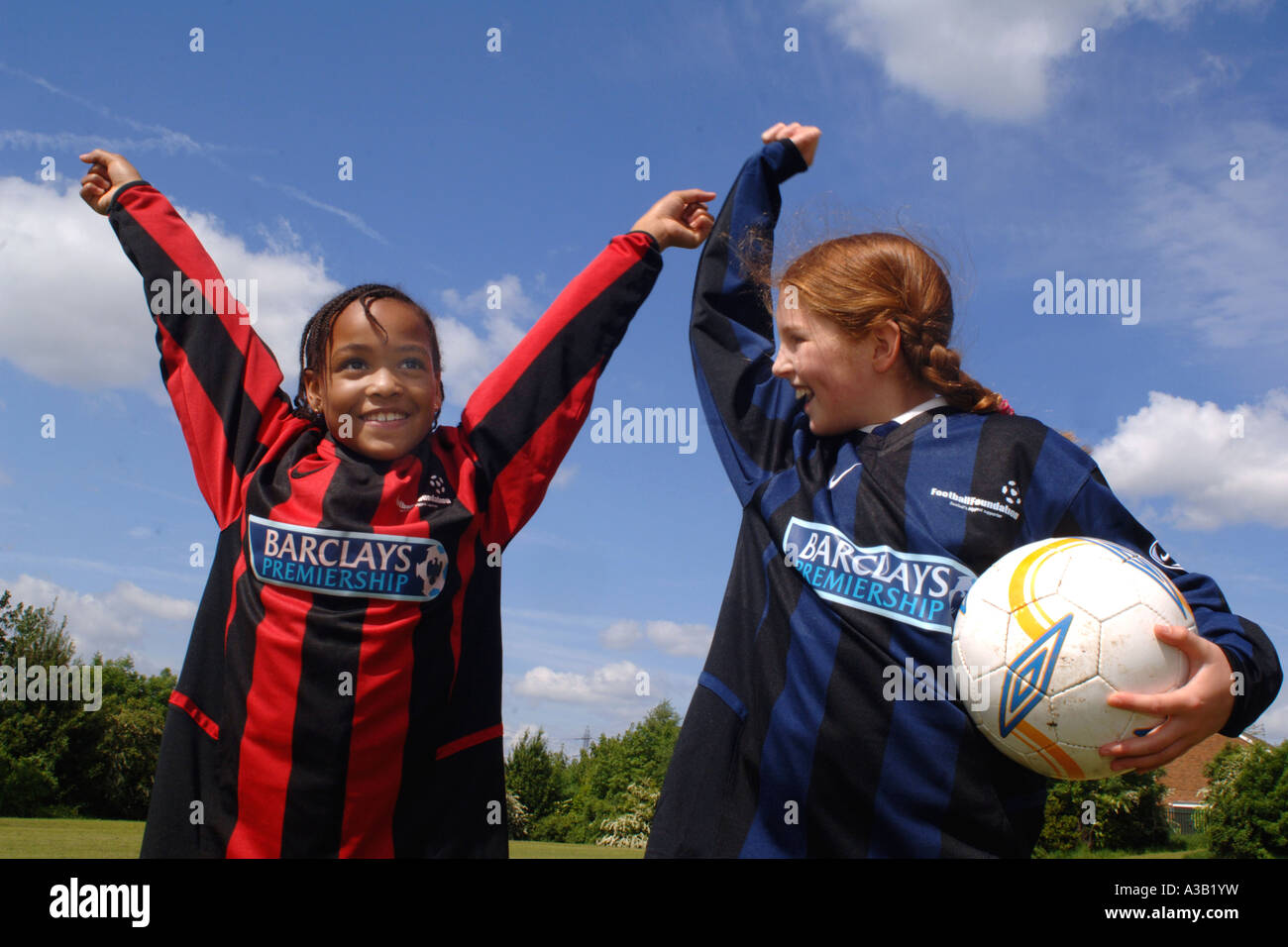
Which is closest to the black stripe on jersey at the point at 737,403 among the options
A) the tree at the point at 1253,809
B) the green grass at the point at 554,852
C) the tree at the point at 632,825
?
the green grass at the point at 554,852

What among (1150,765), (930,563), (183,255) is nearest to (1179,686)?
(1150,765)

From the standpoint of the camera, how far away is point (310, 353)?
3.84 meters

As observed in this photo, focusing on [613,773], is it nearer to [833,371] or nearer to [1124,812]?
[1124,812]

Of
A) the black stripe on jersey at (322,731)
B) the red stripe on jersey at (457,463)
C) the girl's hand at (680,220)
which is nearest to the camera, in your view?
the black stripe on jersey at (322,731)

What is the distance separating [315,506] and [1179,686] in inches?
114

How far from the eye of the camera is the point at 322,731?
118 inches

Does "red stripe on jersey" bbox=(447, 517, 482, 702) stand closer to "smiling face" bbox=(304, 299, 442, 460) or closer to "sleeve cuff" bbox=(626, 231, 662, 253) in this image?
"smiling face" bbox=(304, 299, 442, 460)

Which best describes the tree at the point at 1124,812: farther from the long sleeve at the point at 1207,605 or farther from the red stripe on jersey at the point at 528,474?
the red stripe on jersey at the point at 528,474

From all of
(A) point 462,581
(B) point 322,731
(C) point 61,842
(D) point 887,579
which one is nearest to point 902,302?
(D) point 887,579

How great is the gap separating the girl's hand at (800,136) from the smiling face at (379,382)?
1.80 meters

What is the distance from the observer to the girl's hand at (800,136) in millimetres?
3967

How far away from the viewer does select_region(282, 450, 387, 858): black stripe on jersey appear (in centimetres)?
298

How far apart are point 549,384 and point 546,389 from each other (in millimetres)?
24
